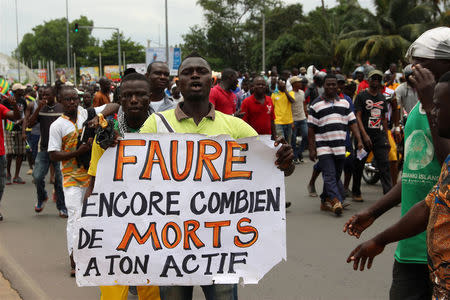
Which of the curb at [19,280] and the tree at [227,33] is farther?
the tree at [227,33]

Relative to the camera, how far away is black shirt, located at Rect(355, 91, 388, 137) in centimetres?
885

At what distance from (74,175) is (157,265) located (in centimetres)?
268

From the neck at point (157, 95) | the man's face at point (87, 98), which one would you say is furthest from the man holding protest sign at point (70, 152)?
the man's face at point (87, 98)

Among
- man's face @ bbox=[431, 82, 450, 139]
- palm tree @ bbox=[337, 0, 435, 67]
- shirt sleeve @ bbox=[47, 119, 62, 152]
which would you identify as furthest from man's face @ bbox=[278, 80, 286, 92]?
palm tree @ bbox=[337, 0, 435, 67]

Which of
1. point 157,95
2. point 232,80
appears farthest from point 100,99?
point 157,95

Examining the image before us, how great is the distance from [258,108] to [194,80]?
6153 mm

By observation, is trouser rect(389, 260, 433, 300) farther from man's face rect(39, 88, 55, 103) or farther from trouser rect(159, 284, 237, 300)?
man's face rect(39, 88, 55, 103)

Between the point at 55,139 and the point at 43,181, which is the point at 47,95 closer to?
the point at 43,181

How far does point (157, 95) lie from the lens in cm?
540

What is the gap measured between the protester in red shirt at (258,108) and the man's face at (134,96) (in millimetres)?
5377

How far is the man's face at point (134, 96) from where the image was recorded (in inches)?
160

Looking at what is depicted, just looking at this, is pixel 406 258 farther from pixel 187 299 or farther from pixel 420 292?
pixel 187 299

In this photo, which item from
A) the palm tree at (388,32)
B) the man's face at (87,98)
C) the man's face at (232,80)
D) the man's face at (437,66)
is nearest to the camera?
the man's face at (437,66)

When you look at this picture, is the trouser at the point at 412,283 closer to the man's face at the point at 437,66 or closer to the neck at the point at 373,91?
the man's face at the point at 437,66
